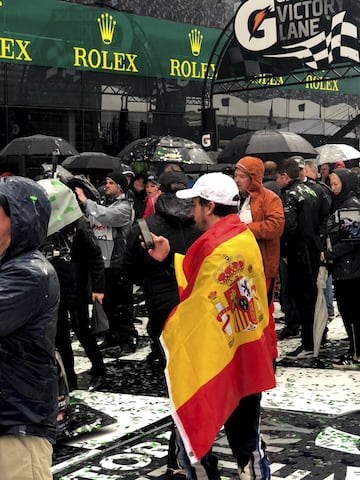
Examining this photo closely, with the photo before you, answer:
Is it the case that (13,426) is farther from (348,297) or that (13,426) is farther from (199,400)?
(348,297)

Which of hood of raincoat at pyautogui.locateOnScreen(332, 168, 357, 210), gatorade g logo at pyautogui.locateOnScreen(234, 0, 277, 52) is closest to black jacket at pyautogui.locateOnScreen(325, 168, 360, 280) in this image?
hood of raincoat at pyautogui.locateOnScreen(332, 168, 357, 210)

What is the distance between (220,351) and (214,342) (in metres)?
0.06

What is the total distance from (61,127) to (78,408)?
1234 centimetres

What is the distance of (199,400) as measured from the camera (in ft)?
14.8

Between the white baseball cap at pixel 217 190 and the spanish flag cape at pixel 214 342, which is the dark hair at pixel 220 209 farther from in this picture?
the spanish flag cape at pixel 214 342

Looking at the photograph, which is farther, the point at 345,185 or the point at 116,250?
the point at 116,250

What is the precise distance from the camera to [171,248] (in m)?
6.04

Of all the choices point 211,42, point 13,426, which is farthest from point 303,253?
point 211,42

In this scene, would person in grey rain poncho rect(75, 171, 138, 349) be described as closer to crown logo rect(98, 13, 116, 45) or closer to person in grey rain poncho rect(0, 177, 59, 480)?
person in grey rain poncho rect(0, 177, 59, 480)

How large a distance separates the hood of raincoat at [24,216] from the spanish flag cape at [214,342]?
1146 mm

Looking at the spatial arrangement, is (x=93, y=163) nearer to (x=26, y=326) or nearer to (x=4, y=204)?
(x=4, y=204)

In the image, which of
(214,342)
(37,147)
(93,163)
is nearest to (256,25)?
(37,147)

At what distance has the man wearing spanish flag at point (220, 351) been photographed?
14.7ft

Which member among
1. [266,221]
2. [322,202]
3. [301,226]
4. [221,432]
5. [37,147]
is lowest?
[221,432]
